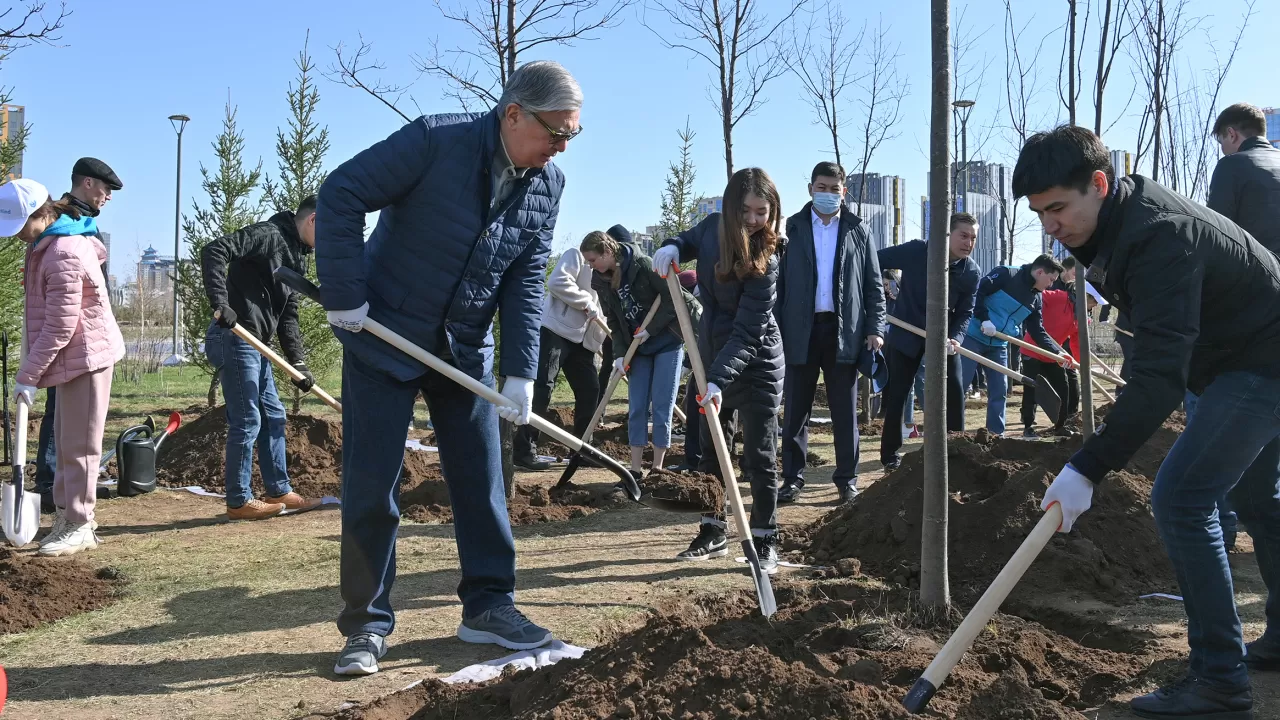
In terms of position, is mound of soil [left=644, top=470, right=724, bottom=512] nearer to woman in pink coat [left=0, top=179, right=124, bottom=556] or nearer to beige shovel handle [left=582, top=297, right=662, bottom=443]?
beige shovel handle [left=582, top=297, right=662, bottom=443]

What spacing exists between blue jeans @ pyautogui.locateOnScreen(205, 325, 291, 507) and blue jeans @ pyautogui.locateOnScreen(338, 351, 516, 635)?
2766 mm

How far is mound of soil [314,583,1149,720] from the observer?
2691mm

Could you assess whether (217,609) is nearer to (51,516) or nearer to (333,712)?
(333,712)

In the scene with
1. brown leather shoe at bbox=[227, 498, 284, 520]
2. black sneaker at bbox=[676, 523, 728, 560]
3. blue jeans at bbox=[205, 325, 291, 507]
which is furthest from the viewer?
brown leather shoe at bbox=[227, 498, 284, 520]

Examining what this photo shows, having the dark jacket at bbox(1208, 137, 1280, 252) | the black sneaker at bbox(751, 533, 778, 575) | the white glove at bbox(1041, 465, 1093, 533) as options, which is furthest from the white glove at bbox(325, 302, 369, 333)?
the dark jacket at bbox(1208, 137, 1280, 252)

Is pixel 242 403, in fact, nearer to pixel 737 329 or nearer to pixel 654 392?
pixel 654 392

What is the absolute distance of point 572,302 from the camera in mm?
8328

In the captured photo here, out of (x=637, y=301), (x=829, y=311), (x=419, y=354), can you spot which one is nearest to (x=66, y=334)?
(x=419, y=354)

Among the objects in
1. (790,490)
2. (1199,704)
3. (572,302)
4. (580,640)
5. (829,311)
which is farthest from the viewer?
(572,302)

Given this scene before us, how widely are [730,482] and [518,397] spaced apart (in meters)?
0.92

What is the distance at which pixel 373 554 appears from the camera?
355cm

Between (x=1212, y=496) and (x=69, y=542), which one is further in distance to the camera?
(x=69, y=542)

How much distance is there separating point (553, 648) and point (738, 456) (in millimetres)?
5057

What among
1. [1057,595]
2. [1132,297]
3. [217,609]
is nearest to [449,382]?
[217,609]
